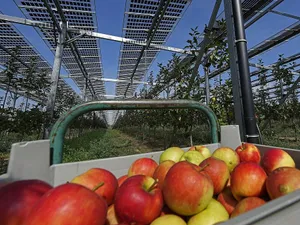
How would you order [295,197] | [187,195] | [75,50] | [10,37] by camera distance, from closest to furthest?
1. [295,197]
2. [187,195]
3. [10,37]
4. [75,50]

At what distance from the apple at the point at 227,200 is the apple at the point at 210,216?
6 centimetres

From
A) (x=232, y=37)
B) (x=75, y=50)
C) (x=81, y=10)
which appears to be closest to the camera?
(x=232, y=37)

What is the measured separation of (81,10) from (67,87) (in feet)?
57.2

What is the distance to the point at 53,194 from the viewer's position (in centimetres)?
50

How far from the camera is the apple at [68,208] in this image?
1.51 feet

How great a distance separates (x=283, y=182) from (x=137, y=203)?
48 centimetres

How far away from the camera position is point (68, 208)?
A: 47 cm

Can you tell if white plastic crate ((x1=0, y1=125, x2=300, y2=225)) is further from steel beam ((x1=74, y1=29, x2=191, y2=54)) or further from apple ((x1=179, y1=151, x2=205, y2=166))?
steel beam ((x1=74, y1=29, x2=191, y2=54))

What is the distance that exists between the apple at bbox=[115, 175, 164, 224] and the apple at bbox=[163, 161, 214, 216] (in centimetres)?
5

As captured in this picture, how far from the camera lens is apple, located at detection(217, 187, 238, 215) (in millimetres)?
735

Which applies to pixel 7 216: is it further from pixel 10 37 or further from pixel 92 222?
pixel 10 37

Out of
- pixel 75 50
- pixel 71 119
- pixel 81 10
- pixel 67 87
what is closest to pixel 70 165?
pixel 71 119

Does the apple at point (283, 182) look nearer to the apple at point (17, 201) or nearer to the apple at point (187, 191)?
the apple at point (187, 191)

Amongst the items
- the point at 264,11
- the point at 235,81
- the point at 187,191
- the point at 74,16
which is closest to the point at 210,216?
the point at 187,191
